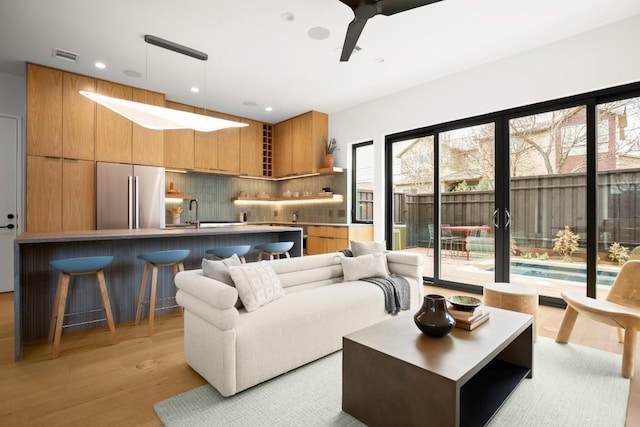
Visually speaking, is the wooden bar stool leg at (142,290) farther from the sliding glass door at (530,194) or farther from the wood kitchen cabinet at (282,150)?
the wood kitchen cabinet at (282,150)

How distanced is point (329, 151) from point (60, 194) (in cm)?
432

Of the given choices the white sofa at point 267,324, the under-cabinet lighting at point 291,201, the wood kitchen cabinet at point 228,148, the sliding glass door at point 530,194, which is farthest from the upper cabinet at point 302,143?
the white sofa at point 267,324

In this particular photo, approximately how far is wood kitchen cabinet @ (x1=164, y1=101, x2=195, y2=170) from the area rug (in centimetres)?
473

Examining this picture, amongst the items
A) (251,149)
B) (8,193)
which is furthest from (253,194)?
(8,193)

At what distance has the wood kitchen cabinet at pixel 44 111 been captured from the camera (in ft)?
14.1

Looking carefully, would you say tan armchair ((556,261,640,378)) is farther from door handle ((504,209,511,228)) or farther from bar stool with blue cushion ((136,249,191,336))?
bar stool with blue cushion ((136,249,191,336))

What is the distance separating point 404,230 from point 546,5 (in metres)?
3.40

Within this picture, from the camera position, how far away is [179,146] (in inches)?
236

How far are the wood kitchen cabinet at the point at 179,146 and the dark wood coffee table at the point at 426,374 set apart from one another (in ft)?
17.0

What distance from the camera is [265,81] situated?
16.1 feet

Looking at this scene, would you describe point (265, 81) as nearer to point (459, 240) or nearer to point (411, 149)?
point (411, 149)

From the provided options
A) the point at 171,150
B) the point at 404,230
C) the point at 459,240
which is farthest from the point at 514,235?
the point at 171,150

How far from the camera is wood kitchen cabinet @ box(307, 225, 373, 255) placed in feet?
18.5

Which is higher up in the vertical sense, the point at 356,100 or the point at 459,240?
the point at 356,100
